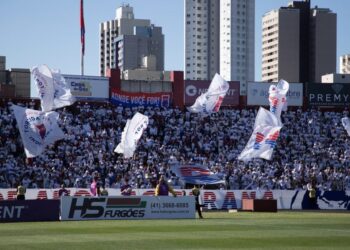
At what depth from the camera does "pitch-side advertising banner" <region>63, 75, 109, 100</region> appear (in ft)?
218

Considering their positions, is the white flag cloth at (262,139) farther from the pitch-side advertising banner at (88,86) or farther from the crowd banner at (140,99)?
the pitch-side advertising banner at (88,86)

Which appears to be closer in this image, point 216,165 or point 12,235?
point 12,235

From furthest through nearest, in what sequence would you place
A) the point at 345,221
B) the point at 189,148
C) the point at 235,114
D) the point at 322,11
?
1. the point at 322,11
2. the point at 235,114
3. the point at 189,148
4. the point at 345,221

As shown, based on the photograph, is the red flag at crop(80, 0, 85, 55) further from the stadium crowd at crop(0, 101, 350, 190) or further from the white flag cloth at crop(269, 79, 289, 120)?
the white flag cloth at crop(269, 79, 289, 120)

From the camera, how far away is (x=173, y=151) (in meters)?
61.4

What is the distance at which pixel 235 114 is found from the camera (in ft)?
228

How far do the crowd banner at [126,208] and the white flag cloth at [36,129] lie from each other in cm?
880

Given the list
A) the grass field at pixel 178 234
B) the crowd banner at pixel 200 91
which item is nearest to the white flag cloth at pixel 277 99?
the crowd banner at pixel 200 91

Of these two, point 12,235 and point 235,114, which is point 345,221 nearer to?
point 12,235

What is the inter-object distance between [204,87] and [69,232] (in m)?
43.4

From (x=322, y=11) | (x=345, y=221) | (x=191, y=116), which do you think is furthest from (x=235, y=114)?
(x=322, y=11)

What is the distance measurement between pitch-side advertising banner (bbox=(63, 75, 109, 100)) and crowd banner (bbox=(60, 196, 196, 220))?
28.0 metres

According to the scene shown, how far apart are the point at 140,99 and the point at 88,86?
412 centimetres

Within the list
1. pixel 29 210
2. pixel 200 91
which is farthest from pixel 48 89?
pixel 200 91
